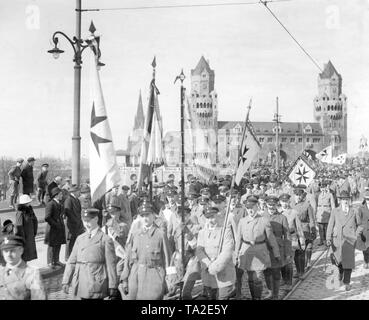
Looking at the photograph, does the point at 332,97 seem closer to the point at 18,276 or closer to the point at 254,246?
the point at 254,246

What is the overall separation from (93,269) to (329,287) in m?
4.42

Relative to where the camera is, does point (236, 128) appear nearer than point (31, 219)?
No

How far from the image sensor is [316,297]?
750 centimetres

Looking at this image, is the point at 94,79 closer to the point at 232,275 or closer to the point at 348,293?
the point at 232,275

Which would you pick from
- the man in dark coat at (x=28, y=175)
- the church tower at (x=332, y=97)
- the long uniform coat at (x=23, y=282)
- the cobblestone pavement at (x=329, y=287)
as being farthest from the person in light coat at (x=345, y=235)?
the man in dark coat at (x=28, y=175)

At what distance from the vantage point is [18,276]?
197 inches

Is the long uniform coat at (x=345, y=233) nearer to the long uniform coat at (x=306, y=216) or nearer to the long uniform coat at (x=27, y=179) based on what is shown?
the long uniform coat at (x=306, y=216)

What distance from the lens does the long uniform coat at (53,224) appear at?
8781 millimetres

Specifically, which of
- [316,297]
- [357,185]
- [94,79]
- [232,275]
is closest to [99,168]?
[94,79]

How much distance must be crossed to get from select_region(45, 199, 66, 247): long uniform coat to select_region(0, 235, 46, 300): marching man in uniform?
3717 millimetres

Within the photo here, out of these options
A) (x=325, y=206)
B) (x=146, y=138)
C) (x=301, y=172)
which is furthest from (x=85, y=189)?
(x=325, y=206)

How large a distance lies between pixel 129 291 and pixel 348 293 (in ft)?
12.7

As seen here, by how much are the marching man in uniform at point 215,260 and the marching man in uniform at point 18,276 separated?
7.24 ft
